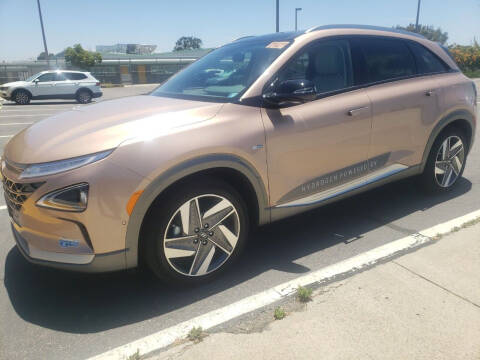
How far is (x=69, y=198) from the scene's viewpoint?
→ 86.1 inches

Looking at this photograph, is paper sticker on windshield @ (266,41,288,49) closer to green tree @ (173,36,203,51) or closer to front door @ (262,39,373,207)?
front door @ (262,39,373,207)

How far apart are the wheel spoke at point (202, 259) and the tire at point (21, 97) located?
63.5 feet

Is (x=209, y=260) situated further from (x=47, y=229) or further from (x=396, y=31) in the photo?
(x=396, y=31)

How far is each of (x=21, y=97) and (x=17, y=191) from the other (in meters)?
19.1

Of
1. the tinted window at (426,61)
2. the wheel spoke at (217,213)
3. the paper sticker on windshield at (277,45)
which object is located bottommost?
the wheel spoke at (217,213)

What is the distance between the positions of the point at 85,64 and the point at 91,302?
46301mm

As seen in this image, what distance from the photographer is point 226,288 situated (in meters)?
2.73

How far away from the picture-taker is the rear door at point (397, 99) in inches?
136

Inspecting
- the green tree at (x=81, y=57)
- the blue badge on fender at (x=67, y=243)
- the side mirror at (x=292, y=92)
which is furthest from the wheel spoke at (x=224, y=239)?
the green tree at (x=81, y=57)

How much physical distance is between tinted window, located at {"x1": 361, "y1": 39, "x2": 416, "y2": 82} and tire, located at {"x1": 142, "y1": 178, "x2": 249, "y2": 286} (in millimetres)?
1852

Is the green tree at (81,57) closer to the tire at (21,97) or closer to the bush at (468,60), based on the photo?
the tire at (21,97)

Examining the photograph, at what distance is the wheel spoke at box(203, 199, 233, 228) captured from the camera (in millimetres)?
2621

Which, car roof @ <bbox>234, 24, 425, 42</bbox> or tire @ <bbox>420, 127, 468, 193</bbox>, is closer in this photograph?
car roof @ <bbox>234, 24, 425, 42</bbox>

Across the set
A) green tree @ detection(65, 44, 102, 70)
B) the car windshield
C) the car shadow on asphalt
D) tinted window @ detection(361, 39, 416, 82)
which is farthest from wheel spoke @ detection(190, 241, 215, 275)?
green tree @ detection(65, 44, 102, 70)
